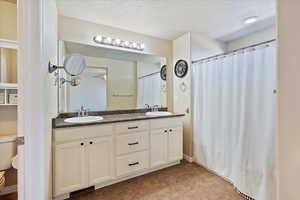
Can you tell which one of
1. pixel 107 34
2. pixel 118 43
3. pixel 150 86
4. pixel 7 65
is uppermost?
pixel 107 34

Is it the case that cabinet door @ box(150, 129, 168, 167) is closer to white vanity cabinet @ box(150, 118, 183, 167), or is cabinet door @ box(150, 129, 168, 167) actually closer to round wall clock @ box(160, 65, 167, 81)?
white vanity cabinet @ box(150, 118, 183, 167)

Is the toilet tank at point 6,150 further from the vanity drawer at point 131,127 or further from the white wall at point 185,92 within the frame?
the white wall at point 185,92

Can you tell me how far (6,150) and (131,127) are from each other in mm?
1450

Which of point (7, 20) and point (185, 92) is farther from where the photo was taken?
point (185, 92)

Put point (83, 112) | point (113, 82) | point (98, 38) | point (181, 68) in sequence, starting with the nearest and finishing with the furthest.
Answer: point (83, 112)
point (98, 38)
point (113, 82)
point (181, 68)

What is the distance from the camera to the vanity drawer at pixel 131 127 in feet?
6.40

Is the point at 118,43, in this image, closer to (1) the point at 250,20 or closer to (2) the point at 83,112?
(2) the point at 83,112

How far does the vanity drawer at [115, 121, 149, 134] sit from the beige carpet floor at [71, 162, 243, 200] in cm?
71

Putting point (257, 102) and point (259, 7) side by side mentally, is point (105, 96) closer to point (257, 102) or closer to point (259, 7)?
point (257, 102)

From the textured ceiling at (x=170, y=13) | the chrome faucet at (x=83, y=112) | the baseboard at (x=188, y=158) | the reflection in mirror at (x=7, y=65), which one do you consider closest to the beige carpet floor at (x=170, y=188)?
the baseboard at (x=188, y=158)

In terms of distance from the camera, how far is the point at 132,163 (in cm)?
204

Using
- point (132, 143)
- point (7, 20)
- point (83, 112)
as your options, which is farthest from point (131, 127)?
point (7, 20)

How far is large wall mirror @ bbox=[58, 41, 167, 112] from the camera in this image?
2160 mm

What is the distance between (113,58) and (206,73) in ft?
5.12
